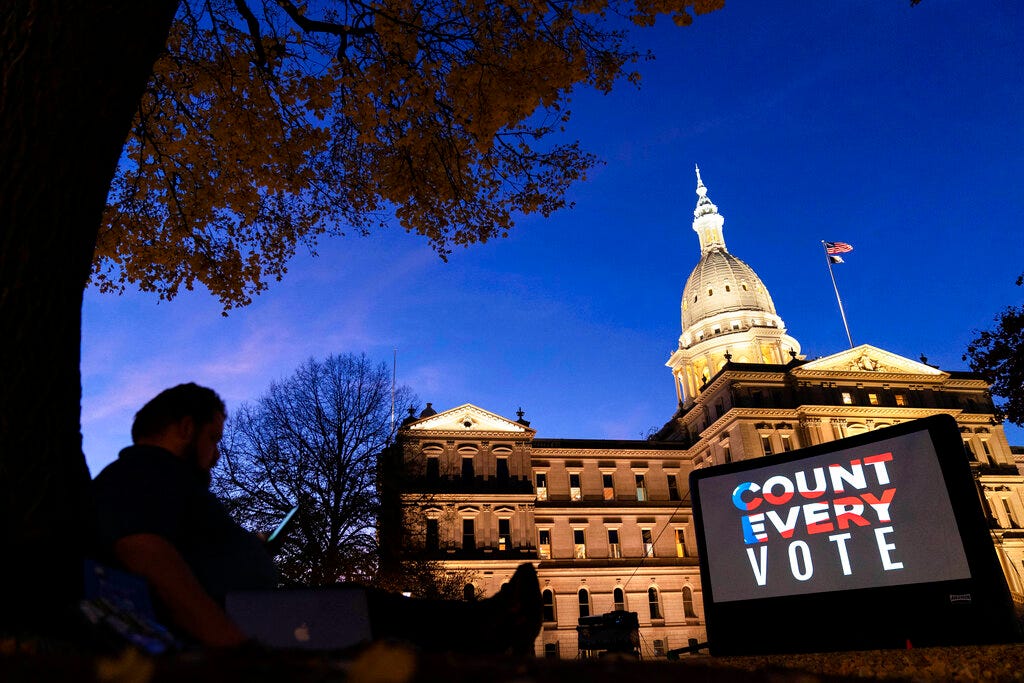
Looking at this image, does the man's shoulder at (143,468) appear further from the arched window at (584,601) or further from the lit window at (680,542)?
the lit window at (680,542)

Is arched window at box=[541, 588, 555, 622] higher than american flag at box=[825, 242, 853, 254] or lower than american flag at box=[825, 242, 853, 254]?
lower

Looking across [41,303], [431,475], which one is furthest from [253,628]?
[431,475]

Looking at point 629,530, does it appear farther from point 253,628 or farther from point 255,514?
point 253,628

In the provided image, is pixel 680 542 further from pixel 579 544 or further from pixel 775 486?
pixel 775 486

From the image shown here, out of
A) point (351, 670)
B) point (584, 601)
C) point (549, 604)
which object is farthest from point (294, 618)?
point (584, 601)

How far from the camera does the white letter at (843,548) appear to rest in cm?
1045

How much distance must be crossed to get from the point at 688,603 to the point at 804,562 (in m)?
37.2

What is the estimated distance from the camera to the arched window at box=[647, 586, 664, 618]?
144 ft

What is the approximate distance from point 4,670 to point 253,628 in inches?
44.7

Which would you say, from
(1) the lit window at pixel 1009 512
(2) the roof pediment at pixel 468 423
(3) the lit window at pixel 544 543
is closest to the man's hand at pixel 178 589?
(2) the roof pediment at pixel 468 423

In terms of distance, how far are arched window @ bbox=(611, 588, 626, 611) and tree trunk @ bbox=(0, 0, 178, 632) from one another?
45.2 m

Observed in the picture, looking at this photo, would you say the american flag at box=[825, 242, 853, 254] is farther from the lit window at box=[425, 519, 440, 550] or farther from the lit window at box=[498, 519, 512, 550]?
the lit window at box=[425, 519, 440, 550]

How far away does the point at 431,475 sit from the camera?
143 feet

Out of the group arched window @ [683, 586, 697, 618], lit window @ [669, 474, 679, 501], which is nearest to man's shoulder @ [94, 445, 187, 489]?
arched window @ [683, 586, 697, 618]
